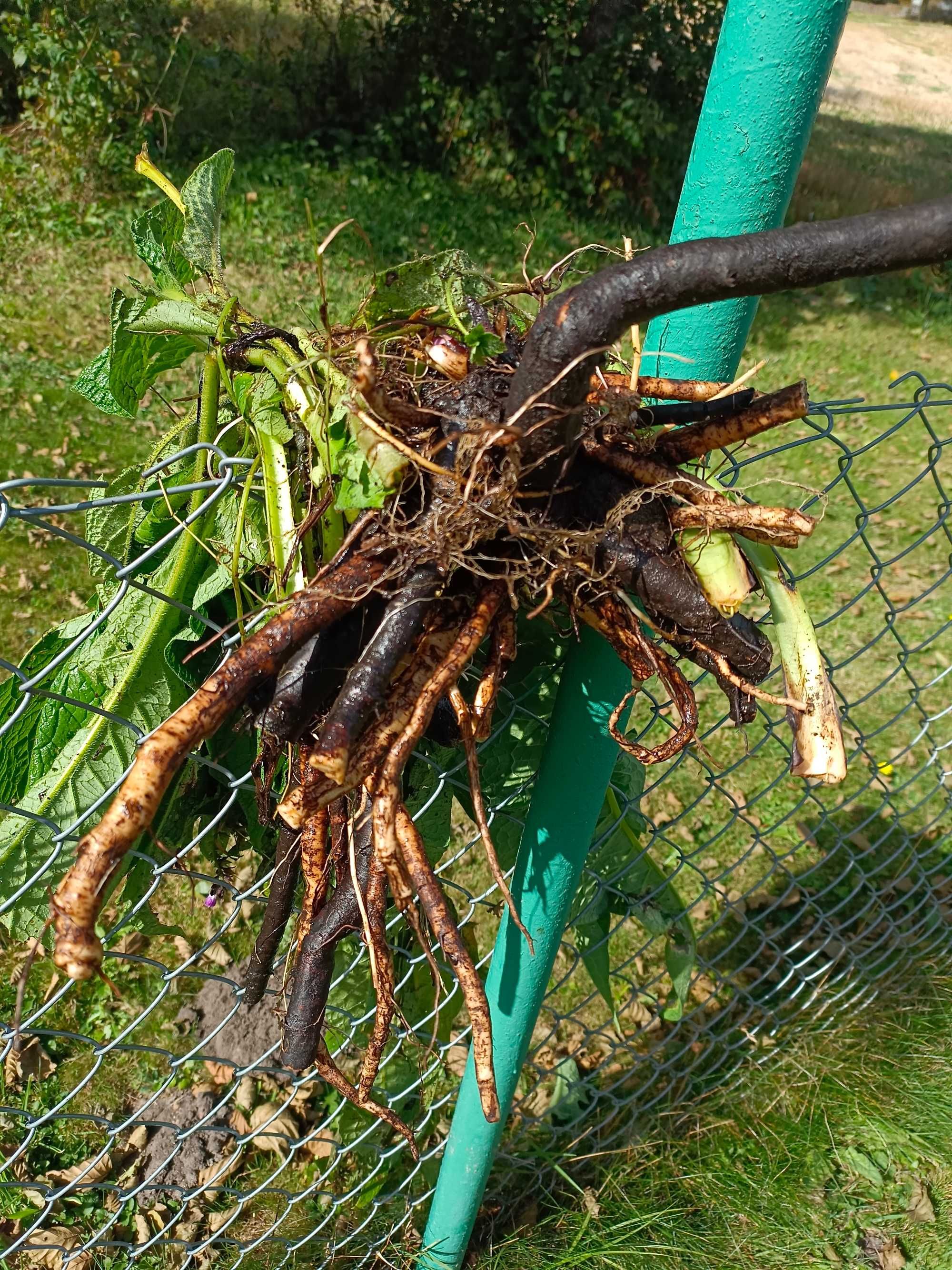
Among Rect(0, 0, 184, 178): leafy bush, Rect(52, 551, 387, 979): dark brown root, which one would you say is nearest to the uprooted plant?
Rect(52, 551, 387, 979): dark brown root

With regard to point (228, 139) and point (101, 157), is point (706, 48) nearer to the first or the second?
point (228, 139)

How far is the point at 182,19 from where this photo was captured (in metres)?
8.46

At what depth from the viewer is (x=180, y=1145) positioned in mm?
2412

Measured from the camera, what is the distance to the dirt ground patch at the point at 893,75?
58.3ft

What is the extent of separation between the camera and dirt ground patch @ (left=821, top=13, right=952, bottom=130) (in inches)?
700

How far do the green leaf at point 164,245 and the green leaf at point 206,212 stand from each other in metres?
0.02

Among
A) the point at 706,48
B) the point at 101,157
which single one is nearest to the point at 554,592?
the point at 101,157

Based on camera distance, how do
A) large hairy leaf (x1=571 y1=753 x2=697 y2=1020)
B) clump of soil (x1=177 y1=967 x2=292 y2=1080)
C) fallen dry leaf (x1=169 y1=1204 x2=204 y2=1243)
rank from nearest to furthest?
large hairy leaf (x1=571 y1=753 x2=697 y2=1020) < fallen dry leaf (x1=169 y1=1204 x2=204 y2=1243) < clump of soil (x1=177 y1=967 x2=292 y2=1080)

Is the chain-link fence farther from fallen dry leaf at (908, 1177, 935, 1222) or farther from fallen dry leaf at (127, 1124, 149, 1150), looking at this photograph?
fallen dry leaf at (908, 1177, 935, 1222)

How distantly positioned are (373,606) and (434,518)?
16 centimetres

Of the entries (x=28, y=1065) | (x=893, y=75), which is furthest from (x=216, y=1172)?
(x=893, y=75)

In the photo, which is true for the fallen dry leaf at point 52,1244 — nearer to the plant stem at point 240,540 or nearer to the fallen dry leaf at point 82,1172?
the fallen dry leaf at point 82,1172

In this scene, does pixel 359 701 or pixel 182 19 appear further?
pixel 182 19

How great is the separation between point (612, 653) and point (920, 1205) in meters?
2.05
